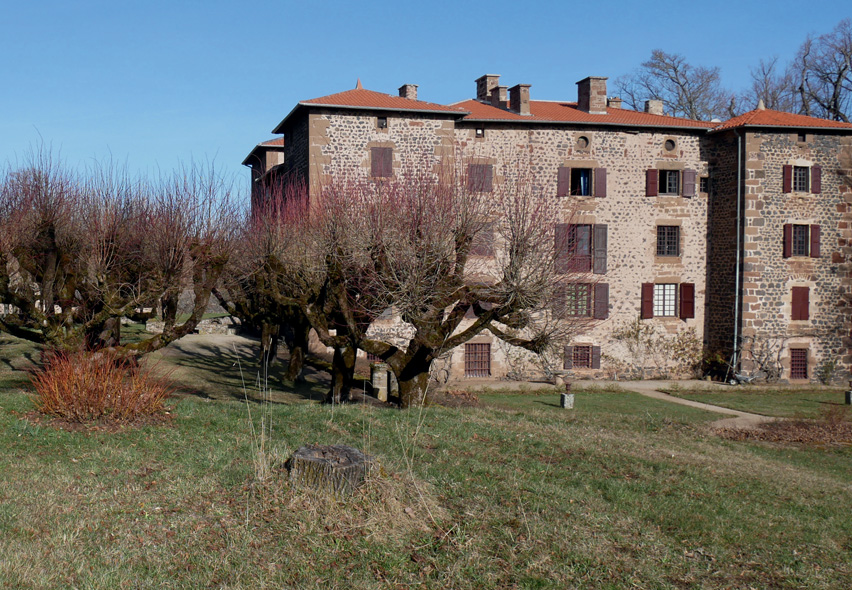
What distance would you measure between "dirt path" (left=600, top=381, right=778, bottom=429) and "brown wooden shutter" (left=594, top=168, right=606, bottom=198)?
732 centimetres

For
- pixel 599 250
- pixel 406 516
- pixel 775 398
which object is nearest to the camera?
pixel 406 516

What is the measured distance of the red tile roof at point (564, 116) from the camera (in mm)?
27250

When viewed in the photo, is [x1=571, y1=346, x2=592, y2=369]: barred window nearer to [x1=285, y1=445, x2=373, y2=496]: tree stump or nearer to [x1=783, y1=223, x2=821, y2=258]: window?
[x1=783, y1=223, x2=821, y2=258]: window

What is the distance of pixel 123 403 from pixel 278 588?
5398mm

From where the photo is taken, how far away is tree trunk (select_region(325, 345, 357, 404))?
16.3m

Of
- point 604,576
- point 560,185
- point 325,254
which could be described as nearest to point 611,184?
point 560,185

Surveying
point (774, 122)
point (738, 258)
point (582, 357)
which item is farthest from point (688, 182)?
point (582, 357)

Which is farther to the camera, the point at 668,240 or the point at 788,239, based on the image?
the point at 668,240

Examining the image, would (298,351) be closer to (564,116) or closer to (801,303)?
(564,116)

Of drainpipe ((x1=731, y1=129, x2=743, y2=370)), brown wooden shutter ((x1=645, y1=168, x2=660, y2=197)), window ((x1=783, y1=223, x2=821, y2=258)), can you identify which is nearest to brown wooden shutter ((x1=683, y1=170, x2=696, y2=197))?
brown wooden shutter ((x1=645, y1=168, x2=660, y2=197))

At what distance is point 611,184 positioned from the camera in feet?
93.1

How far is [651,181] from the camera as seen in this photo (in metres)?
28.5

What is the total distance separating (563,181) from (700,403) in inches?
382

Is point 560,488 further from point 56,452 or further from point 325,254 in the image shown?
point 325,254
